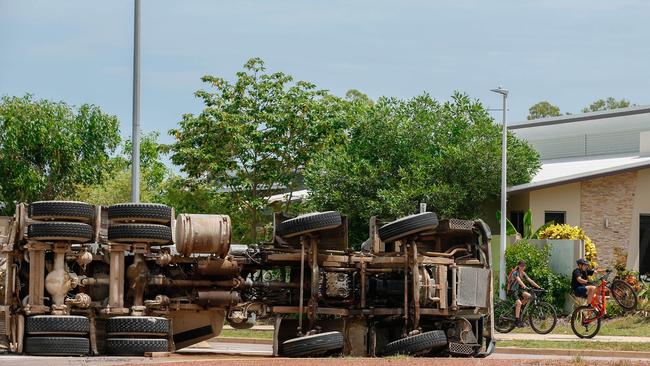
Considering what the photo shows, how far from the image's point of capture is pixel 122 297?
61.3 ft

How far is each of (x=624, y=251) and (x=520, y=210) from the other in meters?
Result: 3.53

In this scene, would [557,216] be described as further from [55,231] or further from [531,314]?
[55,231]

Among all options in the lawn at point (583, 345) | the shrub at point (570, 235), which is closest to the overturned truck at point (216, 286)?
the lawn at point (583, 345)

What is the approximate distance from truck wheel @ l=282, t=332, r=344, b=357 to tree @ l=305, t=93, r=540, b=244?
20.1 metres

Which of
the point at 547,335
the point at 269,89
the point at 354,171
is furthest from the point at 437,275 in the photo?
the point at 269,89

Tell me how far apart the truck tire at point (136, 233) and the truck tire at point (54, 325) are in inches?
48.6

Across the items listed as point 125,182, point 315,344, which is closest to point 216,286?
point 315,344

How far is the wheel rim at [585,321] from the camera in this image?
95.1ft

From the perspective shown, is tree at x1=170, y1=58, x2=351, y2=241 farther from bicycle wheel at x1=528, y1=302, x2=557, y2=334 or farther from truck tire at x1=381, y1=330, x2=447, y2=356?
truck tire at x1=381, y1=330, x2=447, y2=356

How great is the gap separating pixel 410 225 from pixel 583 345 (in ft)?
26.5

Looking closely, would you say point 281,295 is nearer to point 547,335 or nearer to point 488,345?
point 488,345

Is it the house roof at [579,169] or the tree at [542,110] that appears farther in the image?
the tree at [542,110]

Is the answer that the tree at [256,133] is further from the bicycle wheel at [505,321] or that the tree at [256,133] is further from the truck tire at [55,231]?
the truck tire at [55,231]

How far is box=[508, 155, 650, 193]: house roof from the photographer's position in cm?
3869
